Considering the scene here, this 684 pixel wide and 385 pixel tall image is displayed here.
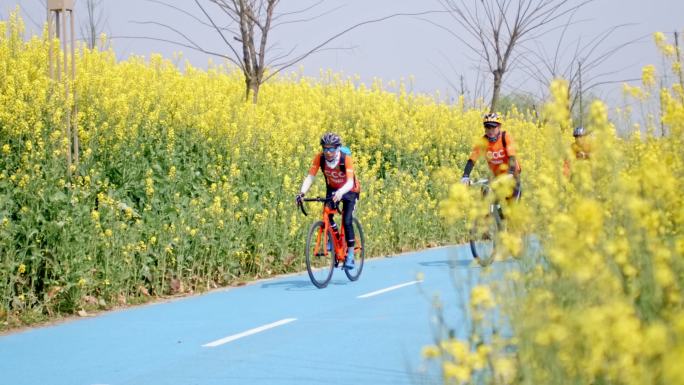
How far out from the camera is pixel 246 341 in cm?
916

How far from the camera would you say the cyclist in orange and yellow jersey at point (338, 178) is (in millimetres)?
12883

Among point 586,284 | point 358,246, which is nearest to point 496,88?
point 358,246

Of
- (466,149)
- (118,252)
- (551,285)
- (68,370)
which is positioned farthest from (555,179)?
(466,149)

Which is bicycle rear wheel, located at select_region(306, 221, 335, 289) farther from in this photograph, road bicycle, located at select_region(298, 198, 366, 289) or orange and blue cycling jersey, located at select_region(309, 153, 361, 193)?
orange and blue cycling jersey, located at select_region(309, 153, 361, 193)

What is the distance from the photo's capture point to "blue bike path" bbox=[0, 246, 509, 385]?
25.1ft

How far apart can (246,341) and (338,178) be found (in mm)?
4499

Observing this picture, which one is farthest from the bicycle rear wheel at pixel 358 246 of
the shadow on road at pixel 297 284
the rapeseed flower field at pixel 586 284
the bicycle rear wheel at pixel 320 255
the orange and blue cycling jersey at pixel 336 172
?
the rapeseed flower field at pixel 586 284

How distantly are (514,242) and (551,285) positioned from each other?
34 centimetres

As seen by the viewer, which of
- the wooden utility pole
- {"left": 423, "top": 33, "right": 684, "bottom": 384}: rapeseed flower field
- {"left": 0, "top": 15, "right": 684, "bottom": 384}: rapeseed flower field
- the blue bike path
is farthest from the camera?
the wooden utility pole

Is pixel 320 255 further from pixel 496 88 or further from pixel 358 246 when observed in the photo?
pixel 496 88

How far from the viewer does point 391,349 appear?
8.56 m

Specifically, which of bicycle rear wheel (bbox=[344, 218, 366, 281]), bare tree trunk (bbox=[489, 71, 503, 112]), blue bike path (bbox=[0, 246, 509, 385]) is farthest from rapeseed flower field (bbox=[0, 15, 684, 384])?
bare tree trunk (bbox=[489, 71, 503, 112])

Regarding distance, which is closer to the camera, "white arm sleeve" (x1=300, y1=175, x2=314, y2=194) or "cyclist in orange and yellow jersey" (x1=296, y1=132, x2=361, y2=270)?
"cyclist in orange and yellow jersey" (x1=296, y1=132, x2=361, y2=270)

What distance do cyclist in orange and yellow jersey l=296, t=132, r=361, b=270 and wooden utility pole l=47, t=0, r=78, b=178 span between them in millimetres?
2938
